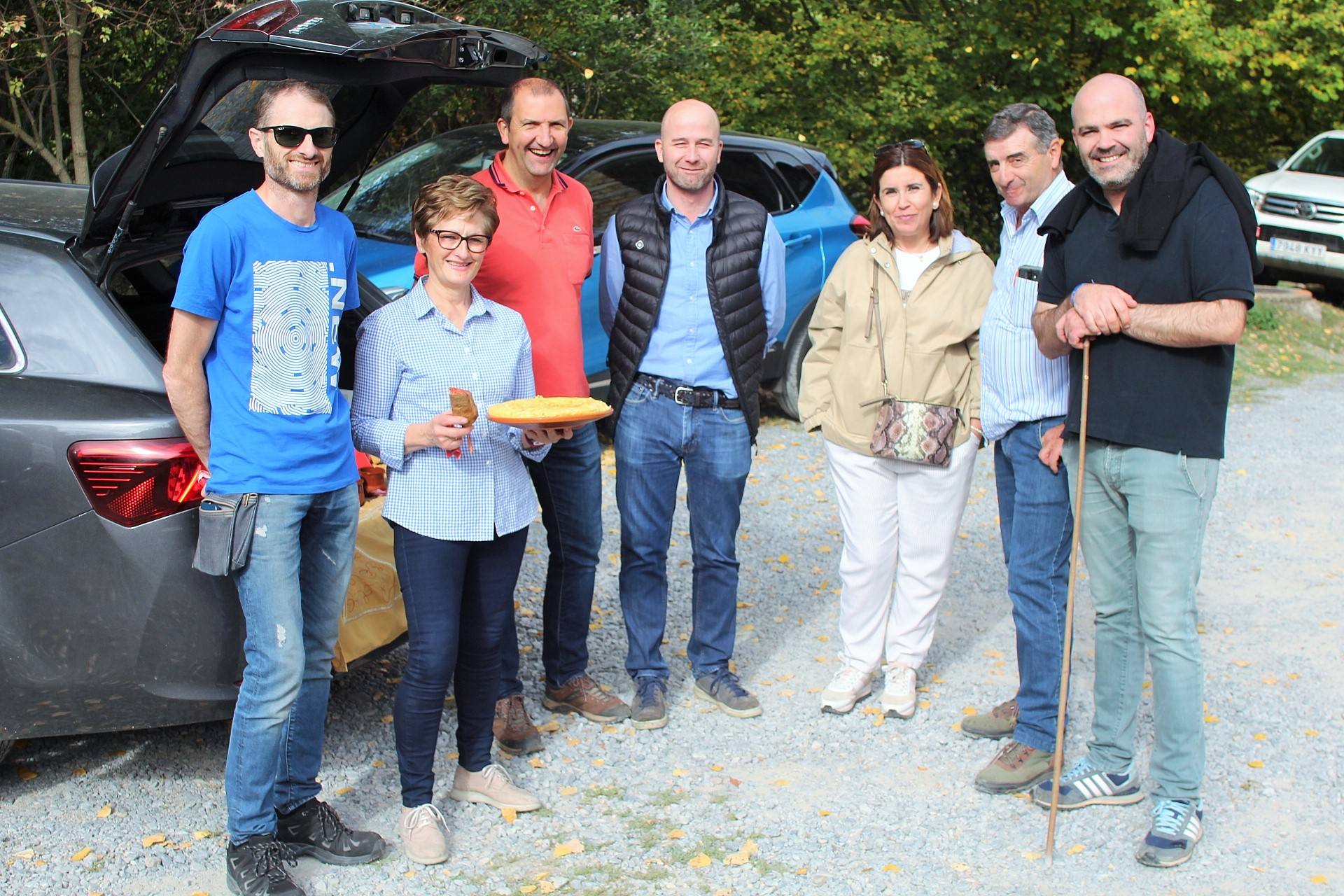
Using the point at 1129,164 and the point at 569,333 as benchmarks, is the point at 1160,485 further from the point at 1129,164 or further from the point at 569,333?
the point at 569,333

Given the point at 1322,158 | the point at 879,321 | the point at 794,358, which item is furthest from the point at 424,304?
the point at 1322,158

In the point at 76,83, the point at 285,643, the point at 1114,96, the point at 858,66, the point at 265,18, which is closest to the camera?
the point at 265,18

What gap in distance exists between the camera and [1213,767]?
4348 millimetres

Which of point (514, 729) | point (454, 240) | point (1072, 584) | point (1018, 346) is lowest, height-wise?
point (514, 729)

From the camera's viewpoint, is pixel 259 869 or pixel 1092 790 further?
pixel 1092 790

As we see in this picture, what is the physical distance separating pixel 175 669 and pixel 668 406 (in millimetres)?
1809

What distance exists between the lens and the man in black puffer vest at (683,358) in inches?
176

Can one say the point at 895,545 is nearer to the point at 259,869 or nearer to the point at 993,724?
the point at 993,724

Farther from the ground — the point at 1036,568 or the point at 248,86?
the point at 248,86

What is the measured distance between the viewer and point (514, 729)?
4.37 meters

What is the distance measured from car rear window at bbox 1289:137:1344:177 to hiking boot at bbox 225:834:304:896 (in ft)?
49.9

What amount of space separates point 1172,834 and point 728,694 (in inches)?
62.7

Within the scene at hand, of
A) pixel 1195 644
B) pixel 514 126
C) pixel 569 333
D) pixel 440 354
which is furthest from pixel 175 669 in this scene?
pixel 1195 644

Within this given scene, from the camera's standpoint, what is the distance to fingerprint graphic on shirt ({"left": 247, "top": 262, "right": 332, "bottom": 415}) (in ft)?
10.5
